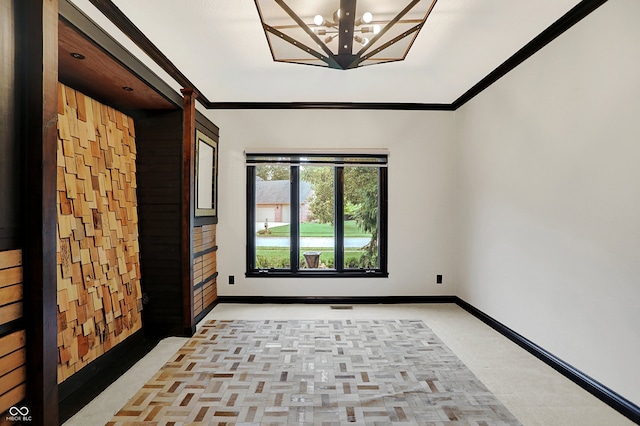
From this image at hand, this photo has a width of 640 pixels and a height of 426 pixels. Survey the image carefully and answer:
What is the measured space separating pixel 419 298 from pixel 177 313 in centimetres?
305

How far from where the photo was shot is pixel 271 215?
4.90 metres

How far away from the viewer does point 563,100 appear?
9.05 feet

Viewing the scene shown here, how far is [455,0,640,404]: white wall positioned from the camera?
7.22ft

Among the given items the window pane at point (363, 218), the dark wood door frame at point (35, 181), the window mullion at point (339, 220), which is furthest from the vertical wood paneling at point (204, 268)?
the dark wood door frame at point (35, 181)

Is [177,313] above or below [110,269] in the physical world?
below

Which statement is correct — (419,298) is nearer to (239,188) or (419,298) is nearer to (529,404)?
(529,404)

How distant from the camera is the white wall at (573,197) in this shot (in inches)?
86.6

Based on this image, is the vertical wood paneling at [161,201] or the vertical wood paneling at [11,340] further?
the vertical wood paneling at [161,201]

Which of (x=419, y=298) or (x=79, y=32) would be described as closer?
(x=79, y=32)

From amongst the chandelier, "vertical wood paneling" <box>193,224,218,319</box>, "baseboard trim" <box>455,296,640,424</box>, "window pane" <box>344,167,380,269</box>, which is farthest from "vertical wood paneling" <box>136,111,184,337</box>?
"baseboard trim" <box>455,296,640,424</box>

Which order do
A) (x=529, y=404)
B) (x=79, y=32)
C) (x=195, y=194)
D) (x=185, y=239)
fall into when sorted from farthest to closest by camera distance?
(x=195, y=194) → (x=185, y=239) → (x=529, y=404) → (x=79, y=32)

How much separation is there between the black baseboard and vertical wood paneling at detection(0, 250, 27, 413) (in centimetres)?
74

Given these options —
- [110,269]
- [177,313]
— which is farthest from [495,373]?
[110,269]

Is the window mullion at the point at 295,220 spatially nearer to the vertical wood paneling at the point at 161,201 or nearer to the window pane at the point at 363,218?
the window pane at the point at 363,218
